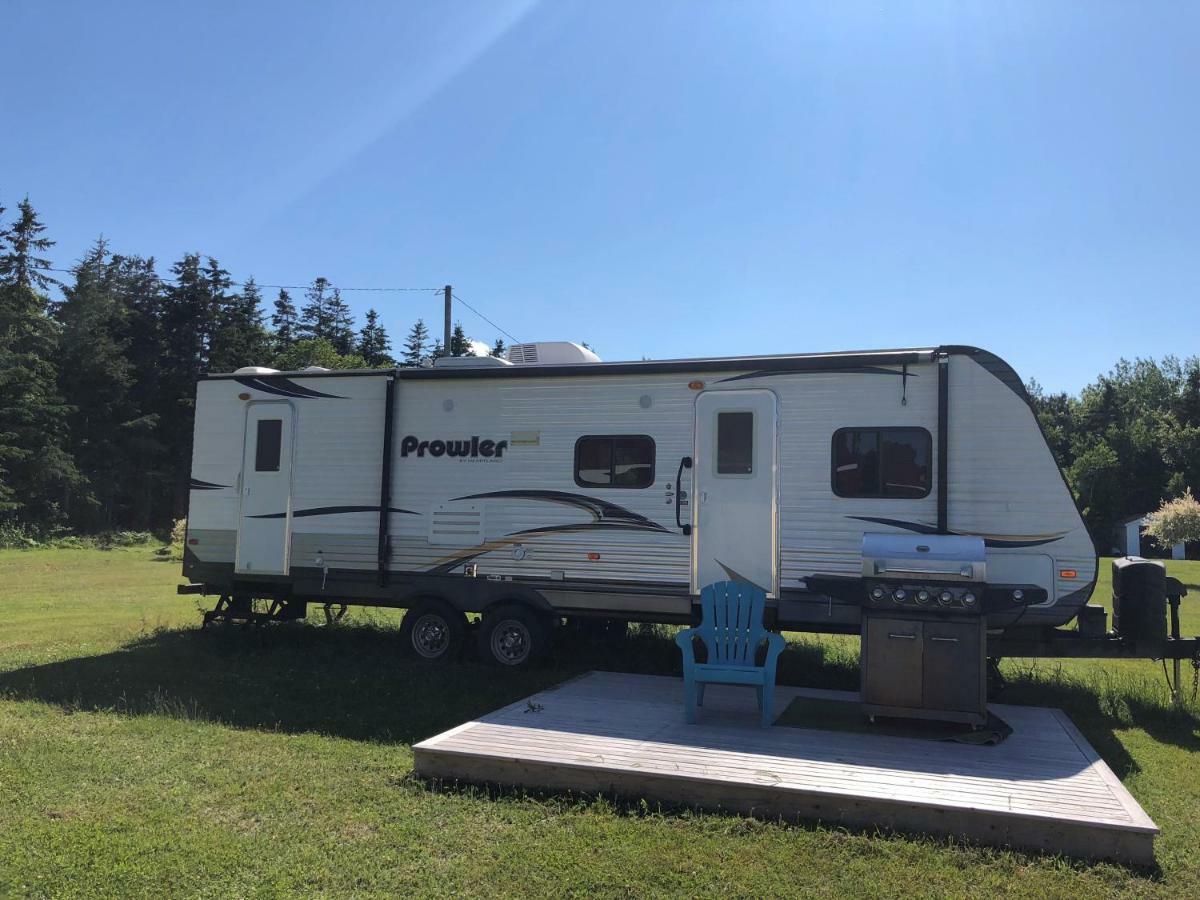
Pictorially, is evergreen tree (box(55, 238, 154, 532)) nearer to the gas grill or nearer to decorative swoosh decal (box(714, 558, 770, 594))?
decorative swoosh decal (box(714, 558, 770, 594))

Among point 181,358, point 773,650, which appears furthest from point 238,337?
point 773,650

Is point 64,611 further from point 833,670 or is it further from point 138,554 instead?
point 138,554

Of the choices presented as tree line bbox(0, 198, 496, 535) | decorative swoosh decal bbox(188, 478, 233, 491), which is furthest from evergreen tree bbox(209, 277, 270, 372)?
decorative swoosh decal bbox(188, 478, 233, 491)

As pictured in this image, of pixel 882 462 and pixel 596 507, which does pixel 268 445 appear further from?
pixel 882 462

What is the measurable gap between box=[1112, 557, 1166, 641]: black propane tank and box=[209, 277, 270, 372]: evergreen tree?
41.2 meters

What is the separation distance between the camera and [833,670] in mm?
8320

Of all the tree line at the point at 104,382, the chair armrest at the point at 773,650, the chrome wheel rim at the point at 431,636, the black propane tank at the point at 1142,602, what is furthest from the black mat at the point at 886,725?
the tree line at the point at 104,382

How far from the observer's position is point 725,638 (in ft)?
21.4

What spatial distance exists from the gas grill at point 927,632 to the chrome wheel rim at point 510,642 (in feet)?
11.5

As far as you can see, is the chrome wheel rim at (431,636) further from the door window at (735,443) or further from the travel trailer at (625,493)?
the door window at (735,443)

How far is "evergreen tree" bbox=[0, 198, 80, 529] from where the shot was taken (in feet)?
113

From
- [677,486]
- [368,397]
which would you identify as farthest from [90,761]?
[677,486]

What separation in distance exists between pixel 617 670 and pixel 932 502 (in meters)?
3.51

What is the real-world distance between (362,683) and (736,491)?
12.7 feet
